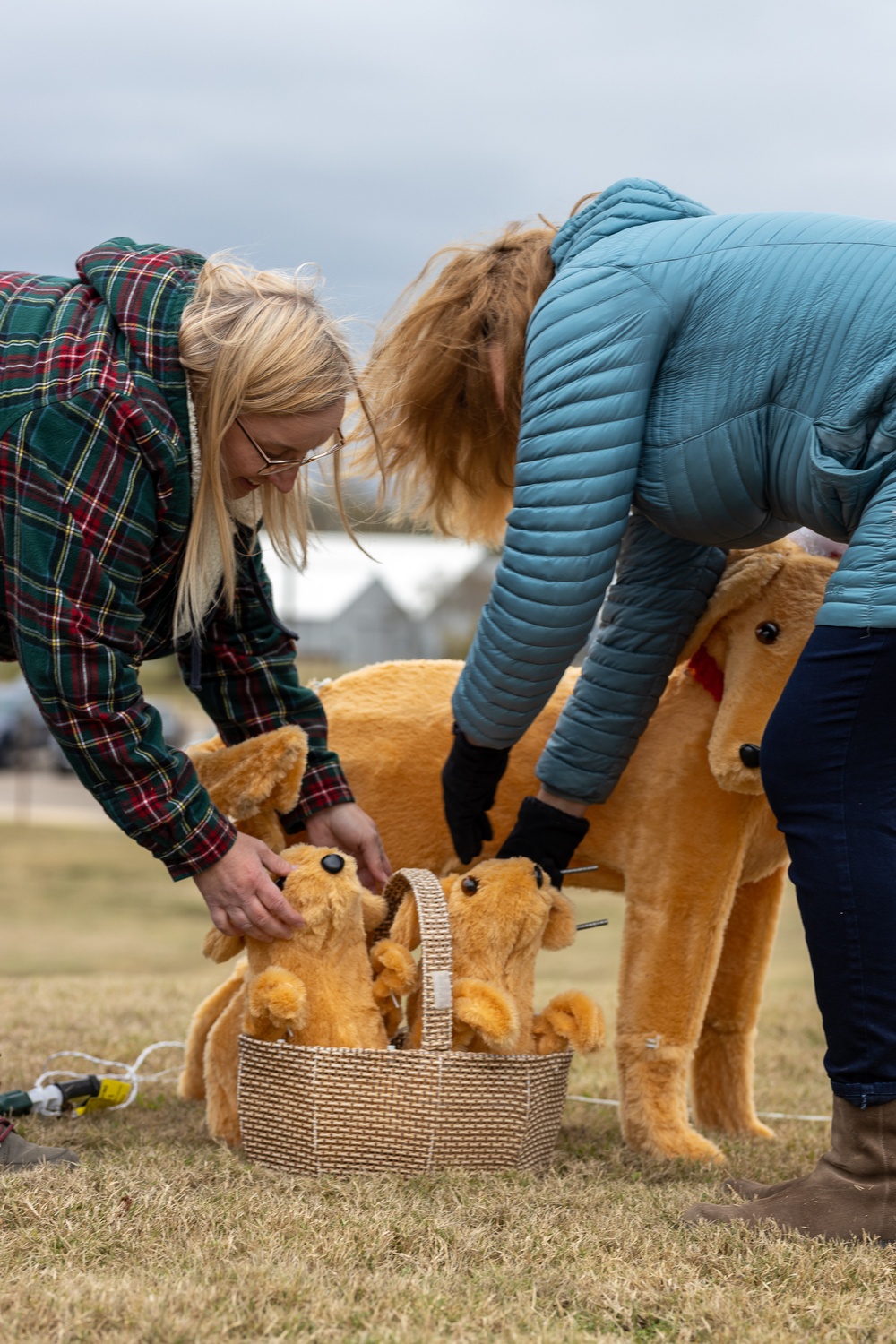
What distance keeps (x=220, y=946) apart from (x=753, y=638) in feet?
3.51

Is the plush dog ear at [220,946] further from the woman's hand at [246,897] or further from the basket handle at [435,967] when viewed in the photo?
the basket handle at [435,967]

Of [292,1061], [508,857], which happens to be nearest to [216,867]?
[292,1061]

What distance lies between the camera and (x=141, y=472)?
71.9 inches

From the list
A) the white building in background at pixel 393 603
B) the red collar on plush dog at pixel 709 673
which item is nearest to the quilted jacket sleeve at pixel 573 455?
the red collar on plush dog at pixel 709 673

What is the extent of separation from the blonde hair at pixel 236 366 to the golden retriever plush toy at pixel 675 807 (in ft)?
1.91

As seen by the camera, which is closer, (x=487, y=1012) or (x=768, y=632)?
(x=487, y=1012)

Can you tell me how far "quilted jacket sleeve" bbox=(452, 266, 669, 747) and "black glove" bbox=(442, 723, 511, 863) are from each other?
0.82 ft

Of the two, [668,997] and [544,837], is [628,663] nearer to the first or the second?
[544,837]

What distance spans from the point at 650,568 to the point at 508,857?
1.83 feet

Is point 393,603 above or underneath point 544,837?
underneath

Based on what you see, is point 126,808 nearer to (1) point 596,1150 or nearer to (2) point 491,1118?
(2) point 491,1118

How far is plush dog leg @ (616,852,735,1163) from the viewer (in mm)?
2246

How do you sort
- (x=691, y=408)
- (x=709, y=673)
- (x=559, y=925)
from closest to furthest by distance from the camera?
(x=691, y=408) → (x=559, y=925) → (x=709, y=673)

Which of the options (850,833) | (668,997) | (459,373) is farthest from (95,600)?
(668,997)
